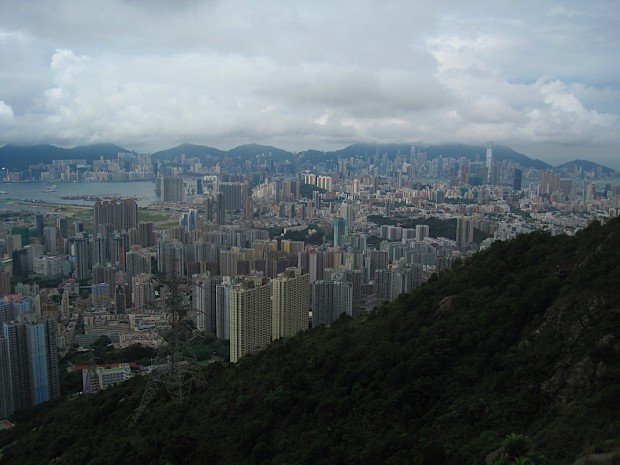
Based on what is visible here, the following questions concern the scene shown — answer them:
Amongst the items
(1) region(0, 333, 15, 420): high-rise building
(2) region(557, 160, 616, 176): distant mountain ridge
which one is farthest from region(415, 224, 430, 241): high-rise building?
(1) region(0, 333, 15, 420): high-rise building

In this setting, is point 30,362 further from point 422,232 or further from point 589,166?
point 589,166

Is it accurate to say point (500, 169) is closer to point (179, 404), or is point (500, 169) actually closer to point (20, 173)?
point (20, 173)

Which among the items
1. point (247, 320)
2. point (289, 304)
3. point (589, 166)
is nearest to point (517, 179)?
point (589, 166)

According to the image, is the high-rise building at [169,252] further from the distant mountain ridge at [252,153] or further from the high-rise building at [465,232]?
the distant mountain ridge at [252,153]

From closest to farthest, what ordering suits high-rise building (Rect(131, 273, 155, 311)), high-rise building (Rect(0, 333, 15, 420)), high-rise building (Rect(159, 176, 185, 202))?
high-rise building (Rect(0, 333, 15, 420)) < high-rise building (Rect(131, 273, 155, 311)) < high-rise building (Rect(159, 176, 185, 202))

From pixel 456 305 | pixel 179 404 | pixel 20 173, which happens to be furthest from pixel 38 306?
pixel 20 173

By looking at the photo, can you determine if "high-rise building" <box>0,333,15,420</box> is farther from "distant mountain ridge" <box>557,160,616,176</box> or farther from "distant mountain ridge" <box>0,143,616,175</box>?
"distant mountain ridge" <box>0,143,616,175</box>
